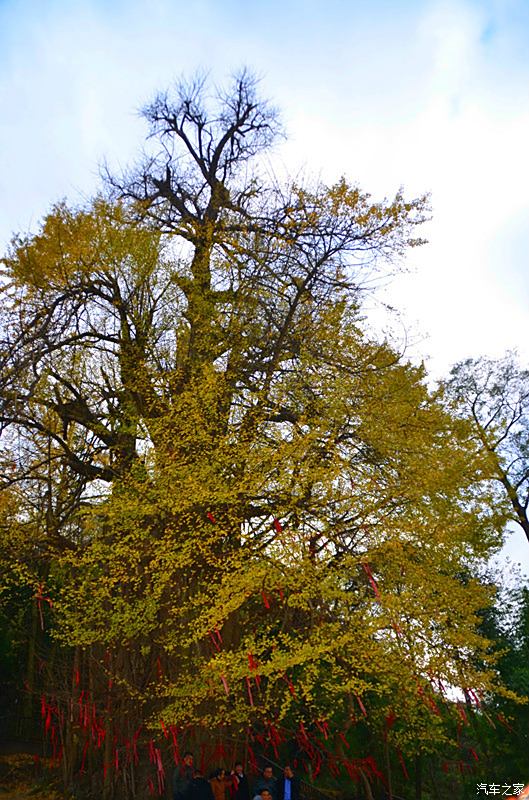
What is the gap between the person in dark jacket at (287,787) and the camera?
31.6 ft

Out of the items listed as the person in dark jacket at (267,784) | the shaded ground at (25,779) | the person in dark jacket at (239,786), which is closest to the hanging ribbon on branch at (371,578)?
the person in dark jacket at (267,784)

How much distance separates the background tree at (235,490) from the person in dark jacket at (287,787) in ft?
3.07

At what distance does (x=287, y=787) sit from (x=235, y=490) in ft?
13.2

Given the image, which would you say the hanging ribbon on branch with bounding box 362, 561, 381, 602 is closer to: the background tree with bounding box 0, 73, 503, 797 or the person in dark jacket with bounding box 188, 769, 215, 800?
the background tree with bounding box 0, 73, 503, 797

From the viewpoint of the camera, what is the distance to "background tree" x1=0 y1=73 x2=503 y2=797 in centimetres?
986

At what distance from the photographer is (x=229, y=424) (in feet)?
→ 38.0

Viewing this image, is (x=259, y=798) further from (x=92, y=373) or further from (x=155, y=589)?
(x=92, y=373)

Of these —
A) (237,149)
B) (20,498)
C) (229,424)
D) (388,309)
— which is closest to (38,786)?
(20,498)

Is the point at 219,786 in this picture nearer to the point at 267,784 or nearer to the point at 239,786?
the point at 239,786

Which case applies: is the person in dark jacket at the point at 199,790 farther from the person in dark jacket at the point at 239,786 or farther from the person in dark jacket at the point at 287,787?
the person in dark jacket at the point at 287,787

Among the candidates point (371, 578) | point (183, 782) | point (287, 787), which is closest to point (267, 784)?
point (287, 787)

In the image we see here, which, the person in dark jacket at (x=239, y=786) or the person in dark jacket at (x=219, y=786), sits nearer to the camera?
the person in dark jacket at (x=239, y=786)

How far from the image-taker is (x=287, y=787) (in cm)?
962

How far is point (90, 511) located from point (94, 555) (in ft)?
3.36
